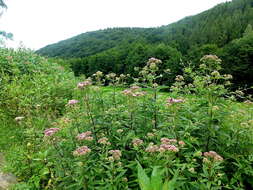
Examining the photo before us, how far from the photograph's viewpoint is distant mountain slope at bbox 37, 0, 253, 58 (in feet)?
141

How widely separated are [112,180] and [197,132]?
138cm

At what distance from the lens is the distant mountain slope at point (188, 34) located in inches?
1694

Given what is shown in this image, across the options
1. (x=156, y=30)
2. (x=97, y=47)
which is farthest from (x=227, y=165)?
(x=156, y=30)

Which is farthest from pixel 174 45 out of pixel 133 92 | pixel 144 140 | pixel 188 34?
pixel 144 140

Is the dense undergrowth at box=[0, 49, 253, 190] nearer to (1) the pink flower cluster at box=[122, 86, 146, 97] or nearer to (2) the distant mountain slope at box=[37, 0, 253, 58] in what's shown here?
(1) the pink flower cluster at box=[122, 86, 146, 97]

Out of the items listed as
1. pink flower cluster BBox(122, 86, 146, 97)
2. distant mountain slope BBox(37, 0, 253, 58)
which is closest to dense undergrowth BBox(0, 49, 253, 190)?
pink flower cluster BBox(122, 86, 146, 97)

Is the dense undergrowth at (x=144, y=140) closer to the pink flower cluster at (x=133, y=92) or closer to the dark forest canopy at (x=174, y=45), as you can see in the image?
the pink flower cluster at (x=133, y=92)

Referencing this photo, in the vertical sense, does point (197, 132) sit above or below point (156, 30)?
below

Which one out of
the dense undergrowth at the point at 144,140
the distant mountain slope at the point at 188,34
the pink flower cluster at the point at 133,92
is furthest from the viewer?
the distant mountain slope at the point at 188,34

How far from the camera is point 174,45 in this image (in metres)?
45.9

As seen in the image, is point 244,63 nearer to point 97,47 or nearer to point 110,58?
point 110,58

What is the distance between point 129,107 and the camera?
2.43 m

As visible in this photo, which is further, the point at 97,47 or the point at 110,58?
the point at 97,47

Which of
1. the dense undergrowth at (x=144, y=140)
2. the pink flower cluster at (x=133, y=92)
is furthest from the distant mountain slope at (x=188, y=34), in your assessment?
the pink flower cluster at (x=133, y=92)
